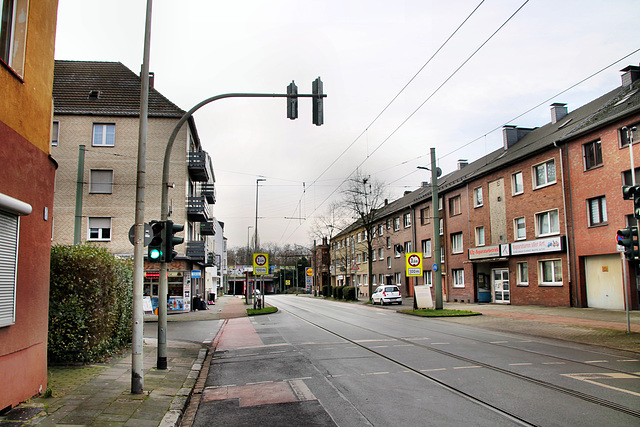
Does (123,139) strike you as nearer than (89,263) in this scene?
No

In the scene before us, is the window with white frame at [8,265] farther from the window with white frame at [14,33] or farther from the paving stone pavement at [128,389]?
the window with white frame at [14,33]

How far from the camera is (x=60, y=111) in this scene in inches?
1173

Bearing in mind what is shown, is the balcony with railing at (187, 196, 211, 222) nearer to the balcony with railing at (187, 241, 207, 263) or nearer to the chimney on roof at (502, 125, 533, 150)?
the balcony with railing at (187, 241, 207, 263)

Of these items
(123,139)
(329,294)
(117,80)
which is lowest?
(329,294)

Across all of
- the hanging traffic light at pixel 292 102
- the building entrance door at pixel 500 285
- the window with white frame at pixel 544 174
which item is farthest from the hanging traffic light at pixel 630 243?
the building entrance door at pixel 500 285

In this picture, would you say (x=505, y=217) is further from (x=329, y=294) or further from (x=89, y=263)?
(x=329, y=294)

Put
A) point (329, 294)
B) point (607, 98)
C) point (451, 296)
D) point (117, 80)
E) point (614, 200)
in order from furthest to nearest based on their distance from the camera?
1. point (329, 294)
2. point (451, 296)
3. point (117, 80)
4. point (607, 98)
5. point (614, 200)

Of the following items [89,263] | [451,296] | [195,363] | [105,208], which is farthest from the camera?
[451,296]

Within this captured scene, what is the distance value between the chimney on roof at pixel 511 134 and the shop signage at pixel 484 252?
24.2 feet

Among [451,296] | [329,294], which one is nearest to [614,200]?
[451,296]

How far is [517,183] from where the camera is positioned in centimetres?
2969

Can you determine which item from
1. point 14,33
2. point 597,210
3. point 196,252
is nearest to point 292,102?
point 14,33

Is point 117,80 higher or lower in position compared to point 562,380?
higher

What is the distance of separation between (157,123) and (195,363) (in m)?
23.5
